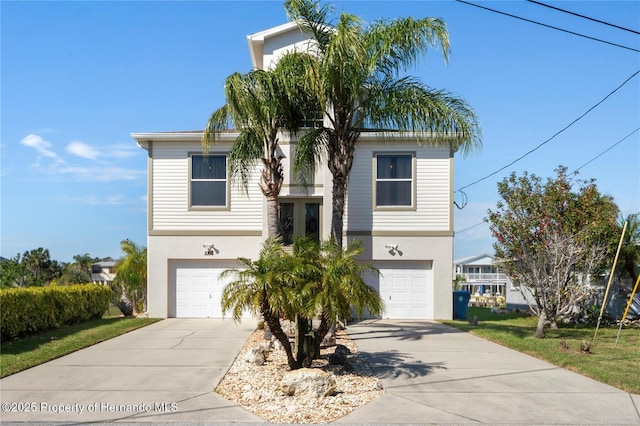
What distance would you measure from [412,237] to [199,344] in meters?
8.55

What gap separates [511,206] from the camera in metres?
19.0

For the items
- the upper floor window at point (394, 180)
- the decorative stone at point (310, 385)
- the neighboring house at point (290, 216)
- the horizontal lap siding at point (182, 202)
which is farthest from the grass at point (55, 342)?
the upper floor window at point (394, 180)

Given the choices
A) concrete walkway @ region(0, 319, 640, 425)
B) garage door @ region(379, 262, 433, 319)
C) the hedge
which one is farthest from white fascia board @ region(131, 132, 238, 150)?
concrete walkway @ region(0, 319, 640, 425)

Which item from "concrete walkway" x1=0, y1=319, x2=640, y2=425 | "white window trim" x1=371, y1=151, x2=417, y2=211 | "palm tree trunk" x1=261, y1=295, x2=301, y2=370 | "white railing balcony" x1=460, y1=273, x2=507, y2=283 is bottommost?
"white railing balcony" x1=460, y1=273, x2=507, y2=283

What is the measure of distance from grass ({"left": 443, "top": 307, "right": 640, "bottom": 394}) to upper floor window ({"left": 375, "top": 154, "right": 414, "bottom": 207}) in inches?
167

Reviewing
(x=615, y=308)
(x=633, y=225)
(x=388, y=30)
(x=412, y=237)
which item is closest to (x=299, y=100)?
(x=388, y=30)

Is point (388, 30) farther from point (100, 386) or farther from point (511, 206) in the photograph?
point (100, 386)

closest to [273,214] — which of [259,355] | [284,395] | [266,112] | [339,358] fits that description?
[266,112]

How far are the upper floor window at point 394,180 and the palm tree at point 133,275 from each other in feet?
32.5

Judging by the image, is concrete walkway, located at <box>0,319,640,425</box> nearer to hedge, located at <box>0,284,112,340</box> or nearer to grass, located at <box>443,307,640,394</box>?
grass, located at <box>443,307,640,394</box>

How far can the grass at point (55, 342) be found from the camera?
11.2 metres

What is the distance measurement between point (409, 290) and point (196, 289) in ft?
23.5

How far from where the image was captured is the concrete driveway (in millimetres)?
7789

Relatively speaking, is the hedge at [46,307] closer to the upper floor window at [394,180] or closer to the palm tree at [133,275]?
the palm tree at [133,275]
